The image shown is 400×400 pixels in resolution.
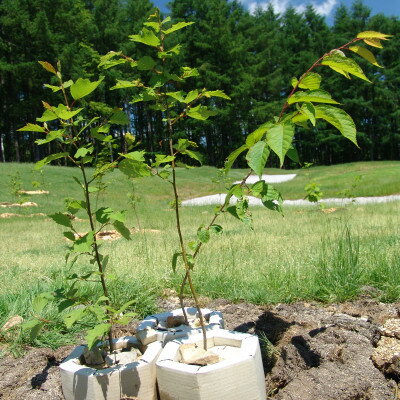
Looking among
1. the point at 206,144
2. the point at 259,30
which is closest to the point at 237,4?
the point at 259,30

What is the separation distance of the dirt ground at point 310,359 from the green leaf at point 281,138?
96 centimetres

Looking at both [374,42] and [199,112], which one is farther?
[199,112]

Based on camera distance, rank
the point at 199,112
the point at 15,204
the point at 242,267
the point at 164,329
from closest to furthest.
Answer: the point at 199,112
the point at 164,329
the point at 242,267
the point at 15,204

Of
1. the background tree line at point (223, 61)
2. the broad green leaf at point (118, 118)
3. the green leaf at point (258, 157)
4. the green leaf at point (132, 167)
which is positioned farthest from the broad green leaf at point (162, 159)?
the background tree line at point (223, 61)

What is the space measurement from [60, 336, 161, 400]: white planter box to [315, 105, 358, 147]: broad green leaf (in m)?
1.07

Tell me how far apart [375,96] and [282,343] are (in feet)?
152

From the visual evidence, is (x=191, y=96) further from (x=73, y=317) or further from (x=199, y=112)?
(x=73, y=317)

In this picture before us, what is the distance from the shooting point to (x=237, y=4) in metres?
47.5

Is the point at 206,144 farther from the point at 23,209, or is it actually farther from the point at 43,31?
the point at 23,209

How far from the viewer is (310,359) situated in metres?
1.81

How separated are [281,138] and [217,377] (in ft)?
2.72

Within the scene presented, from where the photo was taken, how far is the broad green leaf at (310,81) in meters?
1.38

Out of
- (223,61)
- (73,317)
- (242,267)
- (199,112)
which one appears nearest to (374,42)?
(199,112)

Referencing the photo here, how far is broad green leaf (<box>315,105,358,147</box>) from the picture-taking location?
3.96ft
